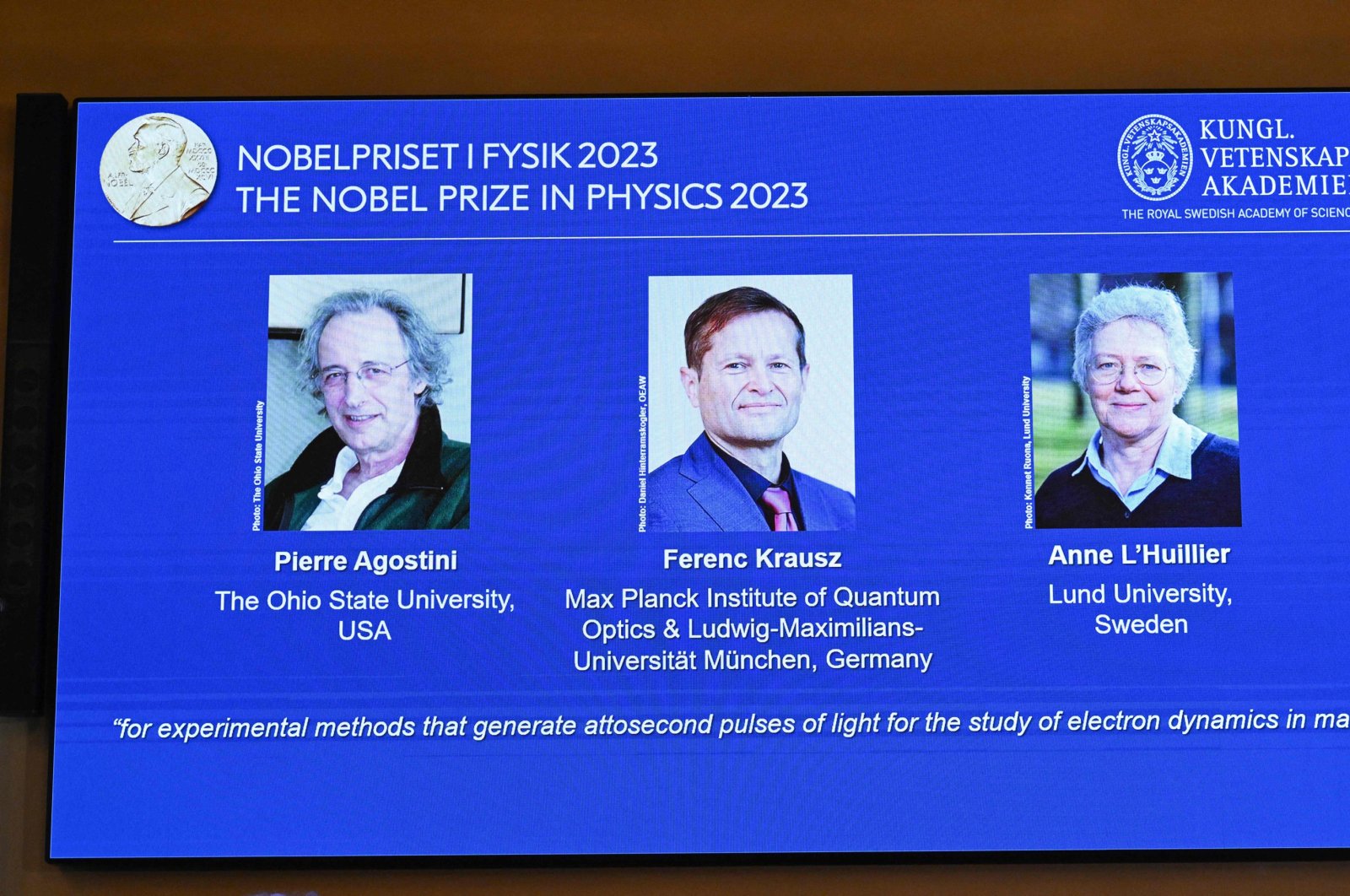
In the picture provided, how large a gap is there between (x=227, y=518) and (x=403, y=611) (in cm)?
39

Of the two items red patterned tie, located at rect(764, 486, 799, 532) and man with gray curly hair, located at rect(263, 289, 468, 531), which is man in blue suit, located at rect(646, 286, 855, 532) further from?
man with gray curly hair, located at rect(263, 289, 468, 531)

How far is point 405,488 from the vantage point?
2.27m

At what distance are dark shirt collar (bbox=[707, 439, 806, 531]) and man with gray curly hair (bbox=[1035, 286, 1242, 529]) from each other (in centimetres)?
47

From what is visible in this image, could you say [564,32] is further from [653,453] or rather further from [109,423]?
[109,423]

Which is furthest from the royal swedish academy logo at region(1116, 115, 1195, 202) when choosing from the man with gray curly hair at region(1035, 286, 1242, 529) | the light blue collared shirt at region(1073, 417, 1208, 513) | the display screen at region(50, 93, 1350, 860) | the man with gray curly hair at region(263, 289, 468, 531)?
the man with gray curly hair at region(263, 289, 468, 531)

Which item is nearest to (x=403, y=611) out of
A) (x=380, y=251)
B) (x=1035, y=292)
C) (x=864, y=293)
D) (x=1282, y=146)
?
(x=380, y=251)

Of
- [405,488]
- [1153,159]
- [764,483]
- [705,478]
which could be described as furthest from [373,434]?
[1153,159]

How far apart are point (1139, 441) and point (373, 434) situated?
1.49 m

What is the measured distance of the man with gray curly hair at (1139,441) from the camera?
226cm

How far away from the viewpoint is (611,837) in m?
2.22

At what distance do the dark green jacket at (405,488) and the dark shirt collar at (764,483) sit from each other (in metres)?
0.53

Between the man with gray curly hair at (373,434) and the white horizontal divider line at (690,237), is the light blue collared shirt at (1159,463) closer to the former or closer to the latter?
the white horizontal divider line at (690,237)

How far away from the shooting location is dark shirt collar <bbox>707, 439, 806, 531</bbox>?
88.9 inches

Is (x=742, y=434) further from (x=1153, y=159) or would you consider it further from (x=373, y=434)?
(x=1153, y=159)
